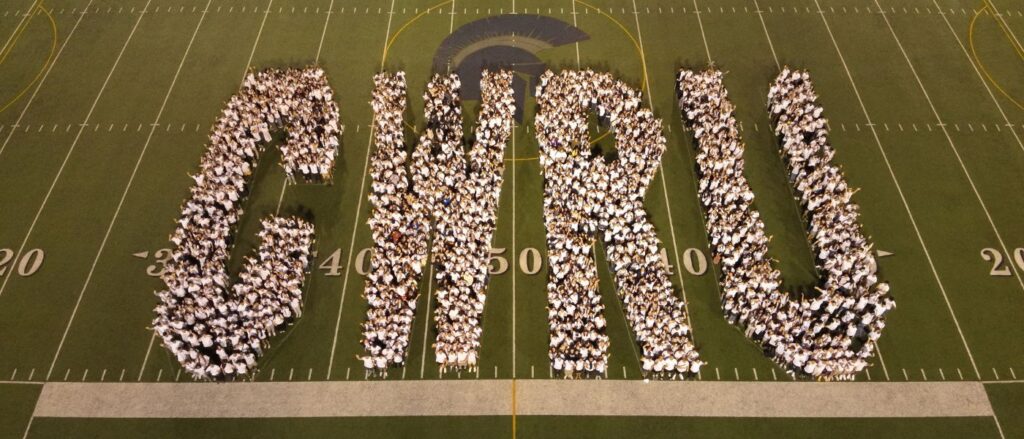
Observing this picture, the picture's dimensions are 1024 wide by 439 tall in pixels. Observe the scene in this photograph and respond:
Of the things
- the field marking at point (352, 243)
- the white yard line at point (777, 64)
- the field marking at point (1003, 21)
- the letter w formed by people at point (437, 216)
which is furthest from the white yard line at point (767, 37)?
the field marking at point (352, 243)

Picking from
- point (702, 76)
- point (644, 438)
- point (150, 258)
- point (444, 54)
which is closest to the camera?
point (644, 438)

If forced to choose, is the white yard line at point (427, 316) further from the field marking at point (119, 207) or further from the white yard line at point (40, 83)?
the white yard line at point (40, 83)

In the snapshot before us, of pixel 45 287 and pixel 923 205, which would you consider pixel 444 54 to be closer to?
pixel 45 287

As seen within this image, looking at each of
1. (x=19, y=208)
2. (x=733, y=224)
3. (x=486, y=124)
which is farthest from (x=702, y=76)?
(x=19, y=208)

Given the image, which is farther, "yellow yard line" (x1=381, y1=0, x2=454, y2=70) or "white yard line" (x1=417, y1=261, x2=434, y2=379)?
"yellow yard line" (x1=381, y1=0, x2=454, y2=70)

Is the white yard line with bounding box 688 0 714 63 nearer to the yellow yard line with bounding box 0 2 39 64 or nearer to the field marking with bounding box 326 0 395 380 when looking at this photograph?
the field marking with bounding box 326 0 395 380

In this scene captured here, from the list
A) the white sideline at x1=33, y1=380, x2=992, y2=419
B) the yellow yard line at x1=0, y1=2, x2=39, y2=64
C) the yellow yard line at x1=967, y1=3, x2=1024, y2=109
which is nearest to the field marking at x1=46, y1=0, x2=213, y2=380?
the white sideline at x1=33, y1=380, x2=992, y2=419

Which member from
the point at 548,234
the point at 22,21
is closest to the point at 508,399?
the point at 548,234
